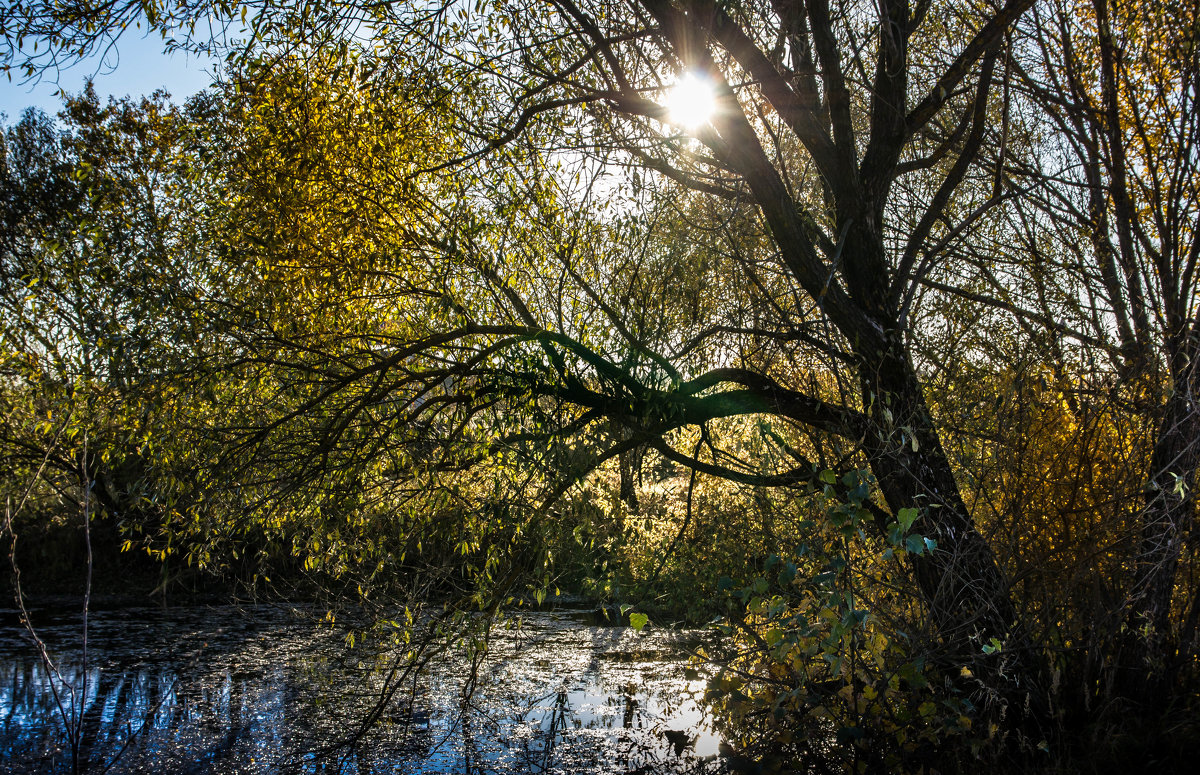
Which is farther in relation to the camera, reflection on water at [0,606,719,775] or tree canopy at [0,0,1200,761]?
reflection on water at [0,606,719,775]

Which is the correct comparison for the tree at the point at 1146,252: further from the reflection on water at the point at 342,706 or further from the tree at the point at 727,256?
the reflection on water at the point at 342,706

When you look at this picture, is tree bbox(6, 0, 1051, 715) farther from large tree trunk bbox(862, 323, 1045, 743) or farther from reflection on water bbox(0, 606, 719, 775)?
reflection on water bbox(0, 606, 719, 775)

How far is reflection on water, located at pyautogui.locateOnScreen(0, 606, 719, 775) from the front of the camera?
6109 millimetres

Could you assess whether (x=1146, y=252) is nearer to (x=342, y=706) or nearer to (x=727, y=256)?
(x=727, y=256)

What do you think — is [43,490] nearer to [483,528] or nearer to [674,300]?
[483,528]

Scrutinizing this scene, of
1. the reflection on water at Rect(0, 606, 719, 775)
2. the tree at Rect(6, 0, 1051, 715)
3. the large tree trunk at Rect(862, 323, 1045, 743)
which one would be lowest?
the reflection on water at Rect(0, 606, 719, 775)

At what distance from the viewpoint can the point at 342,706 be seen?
7.40 metres

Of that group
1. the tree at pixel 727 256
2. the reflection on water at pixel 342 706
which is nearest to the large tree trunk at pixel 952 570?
the tree at pixel 727 256

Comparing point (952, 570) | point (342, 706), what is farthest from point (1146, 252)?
point (342, 706)

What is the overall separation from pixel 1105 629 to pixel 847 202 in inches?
119

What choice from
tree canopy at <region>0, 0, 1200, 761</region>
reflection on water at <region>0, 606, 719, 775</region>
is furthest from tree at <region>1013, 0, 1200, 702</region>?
reflection on water at <region>0, 606, 719, 775</region>

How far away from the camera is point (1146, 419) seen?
455 cm

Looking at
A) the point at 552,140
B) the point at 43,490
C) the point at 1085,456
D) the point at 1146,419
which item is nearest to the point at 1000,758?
the point at 1085,456

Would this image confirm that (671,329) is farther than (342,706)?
No
